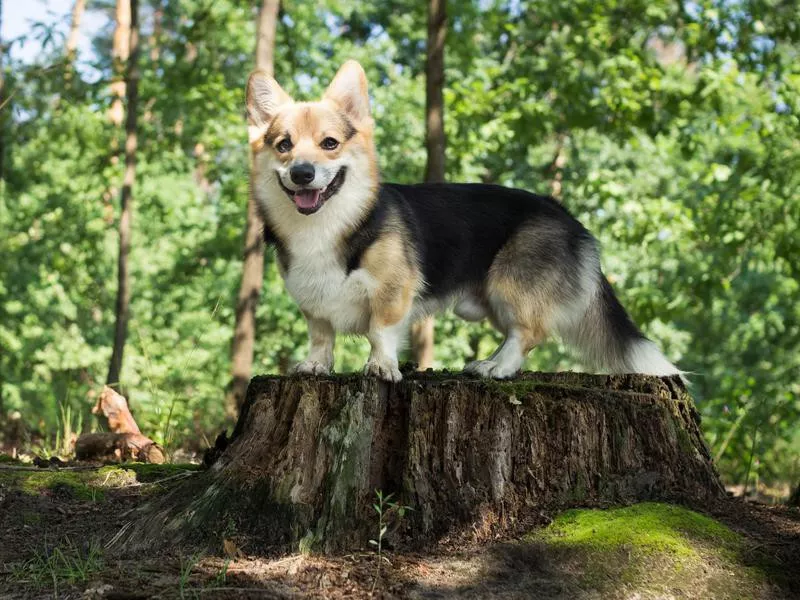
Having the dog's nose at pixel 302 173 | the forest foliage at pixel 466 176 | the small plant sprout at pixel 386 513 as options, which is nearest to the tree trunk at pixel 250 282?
the forest foliage at pixel 466 176

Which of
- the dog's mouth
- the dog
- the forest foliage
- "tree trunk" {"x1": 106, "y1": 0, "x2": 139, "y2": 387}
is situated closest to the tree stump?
the dog

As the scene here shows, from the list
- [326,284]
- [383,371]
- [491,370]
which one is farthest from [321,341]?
[491,370]

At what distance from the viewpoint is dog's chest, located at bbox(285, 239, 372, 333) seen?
12.2ft

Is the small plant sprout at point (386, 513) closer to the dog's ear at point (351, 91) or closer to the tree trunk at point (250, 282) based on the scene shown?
the dog's ear at point (351, 91)

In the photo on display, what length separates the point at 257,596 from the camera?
101 inches

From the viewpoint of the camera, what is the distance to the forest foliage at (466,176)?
857cm

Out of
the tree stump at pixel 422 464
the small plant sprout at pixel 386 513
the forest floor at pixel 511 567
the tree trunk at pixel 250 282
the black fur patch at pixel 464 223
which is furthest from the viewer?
the tree trunk at pixel 250 282

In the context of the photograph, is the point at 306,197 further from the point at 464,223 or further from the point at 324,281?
the point at 464,223

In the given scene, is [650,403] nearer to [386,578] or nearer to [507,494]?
[507,494]

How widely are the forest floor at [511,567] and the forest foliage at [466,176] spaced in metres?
3.53

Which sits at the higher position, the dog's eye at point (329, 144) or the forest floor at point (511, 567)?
the dog's eye at point (329, 144)

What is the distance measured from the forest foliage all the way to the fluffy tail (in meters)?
2.55

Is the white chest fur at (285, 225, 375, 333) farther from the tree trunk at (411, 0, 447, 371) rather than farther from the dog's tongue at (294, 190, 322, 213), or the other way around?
the tree trunk at (411, 0, 447, 371)

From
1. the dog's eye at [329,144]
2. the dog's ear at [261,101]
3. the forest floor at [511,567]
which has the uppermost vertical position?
the dog's ear at [261,101]
